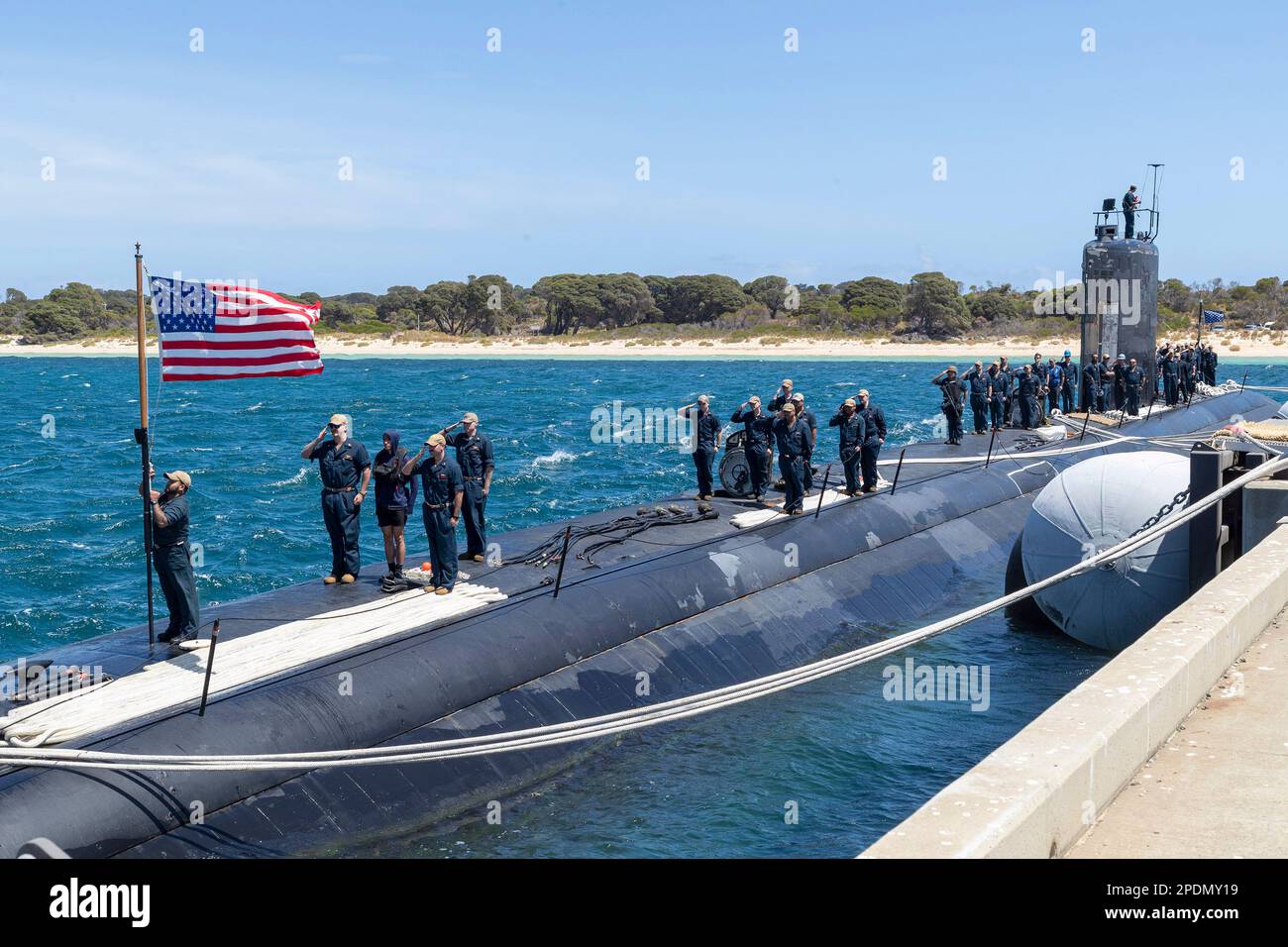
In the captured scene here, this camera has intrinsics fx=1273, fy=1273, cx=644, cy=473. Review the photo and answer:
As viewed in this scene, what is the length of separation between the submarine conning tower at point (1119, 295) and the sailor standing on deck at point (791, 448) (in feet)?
49.2

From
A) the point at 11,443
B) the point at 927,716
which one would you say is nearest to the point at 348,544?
the point at 927,716

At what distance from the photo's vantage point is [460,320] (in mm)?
129375

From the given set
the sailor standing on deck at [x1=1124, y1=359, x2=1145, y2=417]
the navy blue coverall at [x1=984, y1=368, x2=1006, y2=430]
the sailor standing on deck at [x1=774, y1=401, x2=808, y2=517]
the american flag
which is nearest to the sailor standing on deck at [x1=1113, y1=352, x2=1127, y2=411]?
the sailor standing on deck at [x1=1124, y1=359, x2=1145, y2=417]

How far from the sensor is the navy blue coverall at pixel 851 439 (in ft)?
63.0

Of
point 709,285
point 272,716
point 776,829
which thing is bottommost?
point 776,829

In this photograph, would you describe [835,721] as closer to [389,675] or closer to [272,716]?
[389,675]

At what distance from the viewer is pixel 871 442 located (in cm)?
1970

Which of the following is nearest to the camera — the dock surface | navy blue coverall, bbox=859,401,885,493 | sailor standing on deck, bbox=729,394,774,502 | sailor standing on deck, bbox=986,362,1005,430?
the dock surface

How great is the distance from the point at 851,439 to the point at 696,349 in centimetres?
10114

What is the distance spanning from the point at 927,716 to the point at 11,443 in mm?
40414

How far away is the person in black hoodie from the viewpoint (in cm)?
1347

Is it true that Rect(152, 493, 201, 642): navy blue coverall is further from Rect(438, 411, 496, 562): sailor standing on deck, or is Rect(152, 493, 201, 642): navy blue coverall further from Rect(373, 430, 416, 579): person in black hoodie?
Rect(438, 411, 496, 562): sailor standing on deck

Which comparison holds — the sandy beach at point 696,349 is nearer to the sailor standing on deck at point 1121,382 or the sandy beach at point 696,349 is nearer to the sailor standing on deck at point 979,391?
the sailor standing on deck at point 1121,382

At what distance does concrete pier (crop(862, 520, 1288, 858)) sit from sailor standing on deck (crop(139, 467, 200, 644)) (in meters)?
6.98
